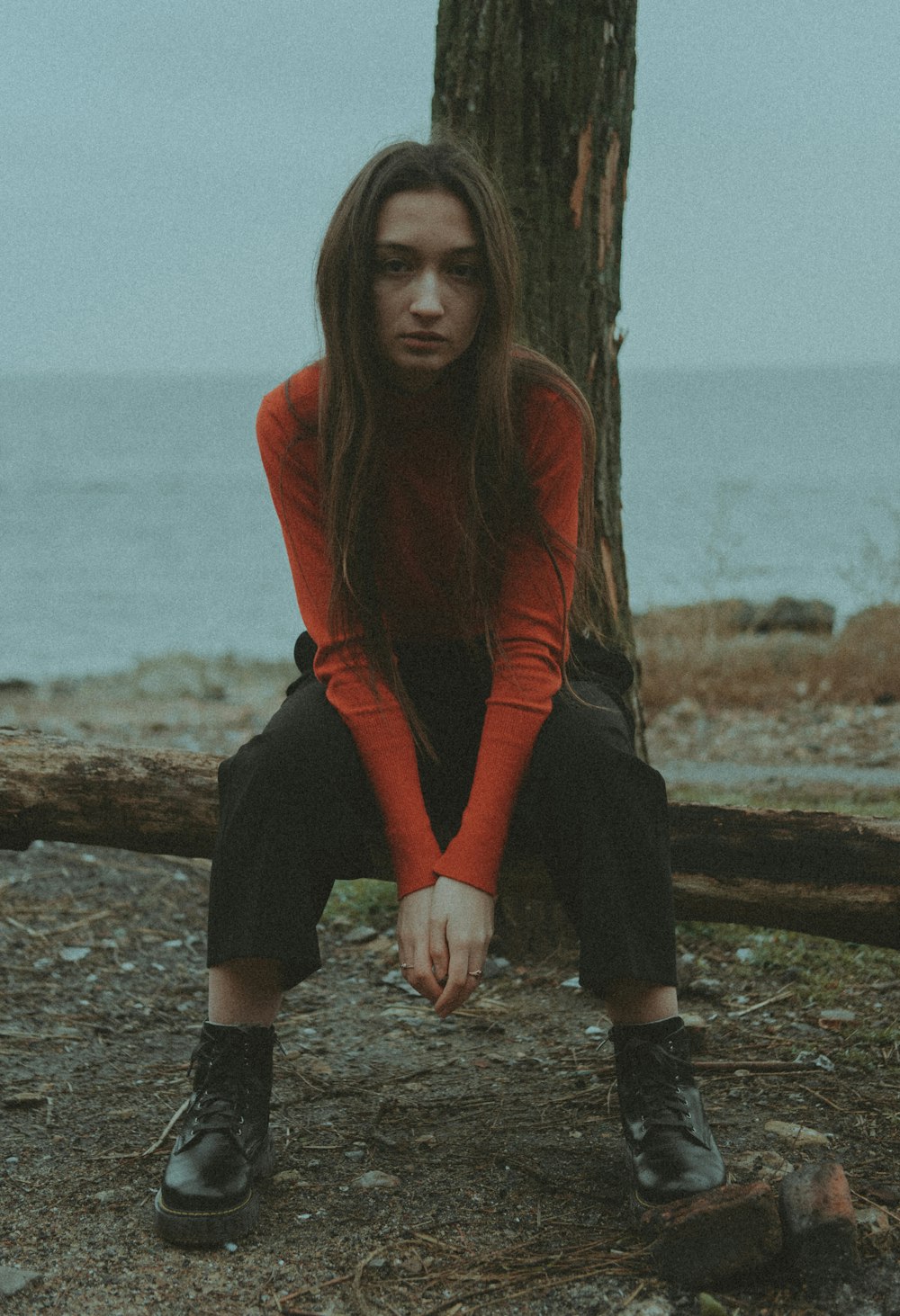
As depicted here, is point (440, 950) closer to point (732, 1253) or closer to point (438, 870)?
point (438, 870)

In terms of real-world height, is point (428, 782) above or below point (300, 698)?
below

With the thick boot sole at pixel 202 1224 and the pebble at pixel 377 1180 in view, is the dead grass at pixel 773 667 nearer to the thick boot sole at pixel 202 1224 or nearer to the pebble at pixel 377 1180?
the pebble at pixel 377 1180

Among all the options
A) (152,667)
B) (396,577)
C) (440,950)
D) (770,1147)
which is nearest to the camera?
(440,950)

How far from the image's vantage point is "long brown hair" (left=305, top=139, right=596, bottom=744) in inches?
85.9

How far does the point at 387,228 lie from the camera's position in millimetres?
2168

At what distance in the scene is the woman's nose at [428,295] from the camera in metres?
2.14

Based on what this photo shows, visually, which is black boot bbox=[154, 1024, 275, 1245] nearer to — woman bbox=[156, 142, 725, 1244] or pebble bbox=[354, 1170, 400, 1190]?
woman bbox=[156, 142, 725, 1244]

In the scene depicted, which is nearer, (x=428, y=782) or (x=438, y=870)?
(x=438, y=870)

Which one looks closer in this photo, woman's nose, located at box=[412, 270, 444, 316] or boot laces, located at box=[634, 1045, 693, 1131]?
boot laces, located at box=[634, 1045, 693, 1131]

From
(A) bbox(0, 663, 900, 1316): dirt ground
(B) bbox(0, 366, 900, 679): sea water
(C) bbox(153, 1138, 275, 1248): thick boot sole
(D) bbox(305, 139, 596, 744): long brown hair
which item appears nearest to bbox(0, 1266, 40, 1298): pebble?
(A) bbox(0, 663, 900, 1316): dirt ground

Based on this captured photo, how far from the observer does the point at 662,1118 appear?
6.44 ft

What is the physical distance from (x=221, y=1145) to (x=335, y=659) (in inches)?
32.9

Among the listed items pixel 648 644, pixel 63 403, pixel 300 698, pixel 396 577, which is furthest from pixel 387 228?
pixel 63 403

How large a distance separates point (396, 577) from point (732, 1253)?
1292mm
